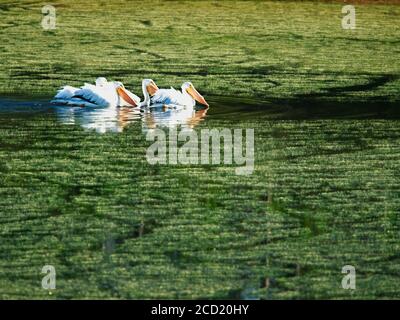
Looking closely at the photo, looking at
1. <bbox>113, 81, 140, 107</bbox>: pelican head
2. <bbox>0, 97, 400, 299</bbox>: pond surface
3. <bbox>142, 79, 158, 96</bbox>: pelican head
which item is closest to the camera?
<bbox>0, 97, 400, 299</bbox>: pond surface

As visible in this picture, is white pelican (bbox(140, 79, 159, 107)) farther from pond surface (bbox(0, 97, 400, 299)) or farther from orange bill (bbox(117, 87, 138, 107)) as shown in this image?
pond surface (bbox(0, 97, 400, 299))

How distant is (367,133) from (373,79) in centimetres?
248

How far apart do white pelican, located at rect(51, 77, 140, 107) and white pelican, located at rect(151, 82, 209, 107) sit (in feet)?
0.63

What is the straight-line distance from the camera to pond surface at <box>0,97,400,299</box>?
205 inches

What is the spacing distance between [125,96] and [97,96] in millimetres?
202

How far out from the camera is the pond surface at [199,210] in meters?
5.20

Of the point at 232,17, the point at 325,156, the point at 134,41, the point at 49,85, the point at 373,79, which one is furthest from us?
the point at 232,17

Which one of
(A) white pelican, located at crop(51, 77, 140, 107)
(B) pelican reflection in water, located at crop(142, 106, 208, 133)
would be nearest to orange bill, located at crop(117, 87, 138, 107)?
(A) white pelican, located at crop(51, 77, 140, 107)

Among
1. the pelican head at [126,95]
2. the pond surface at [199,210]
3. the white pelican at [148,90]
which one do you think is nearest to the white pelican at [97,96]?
the pelican head at [126,95]

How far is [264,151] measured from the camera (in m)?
7.70

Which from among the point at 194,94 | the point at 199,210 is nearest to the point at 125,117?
the point at 194,94
